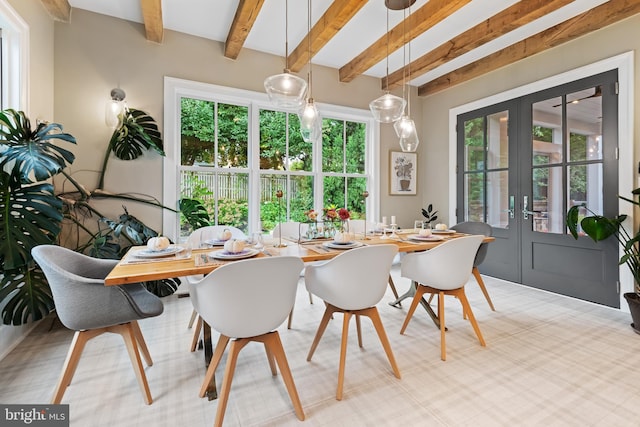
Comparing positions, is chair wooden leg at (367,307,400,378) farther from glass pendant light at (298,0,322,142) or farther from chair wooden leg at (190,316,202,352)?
glass pendant light at (298,0,322,142)

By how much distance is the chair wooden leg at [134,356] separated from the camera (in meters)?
1.59

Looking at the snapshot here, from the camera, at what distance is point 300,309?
2.97m

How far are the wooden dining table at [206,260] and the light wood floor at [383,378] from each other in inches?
11.2

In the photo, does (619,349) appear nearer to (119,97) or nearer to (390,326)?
(390,326)

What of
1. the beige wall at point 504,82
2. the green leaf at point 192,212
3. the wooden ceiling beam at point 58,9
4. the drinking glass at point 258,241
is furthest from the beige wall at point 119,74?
the beige wall at point 504,82

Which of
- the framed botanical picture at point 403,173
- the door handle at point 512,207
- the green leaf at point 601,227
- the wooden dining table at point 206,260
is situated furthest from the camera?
the framed botanical picture at point 403,173

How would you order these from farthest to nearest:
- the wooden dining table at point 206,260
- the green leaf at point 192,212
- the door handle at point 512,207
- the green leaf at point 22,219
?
1. the door handle at point 512,207
2. the green leaf at point 192,212
3. the green leaf at point 22,219
4. the wooden dining table at point 206,260

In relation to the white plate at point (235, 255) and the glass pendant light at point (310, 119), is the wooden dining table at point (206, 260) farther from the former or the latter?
the glass pendant light at point (310, 119)

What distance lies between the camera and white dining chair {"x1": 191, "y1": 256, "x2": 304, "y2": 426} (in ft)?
4.36

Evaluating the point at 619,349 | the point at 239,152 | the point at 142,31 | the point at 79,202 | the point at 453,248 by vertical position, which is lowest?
the point at 619,349

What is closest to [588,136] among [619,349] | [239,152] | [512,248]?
[512,248]

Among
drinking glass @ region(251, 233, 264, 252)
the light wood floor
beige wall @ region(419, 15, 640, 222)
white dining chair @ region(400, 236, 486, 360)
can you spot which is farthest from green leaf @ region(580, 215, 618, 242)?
drinking glass @ region(251, 233, 264, 252)

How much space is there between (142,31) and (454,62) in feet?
12.4

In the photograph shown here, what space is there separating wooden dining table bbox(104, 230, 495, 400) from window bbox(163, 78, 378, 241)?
147 centimetres
